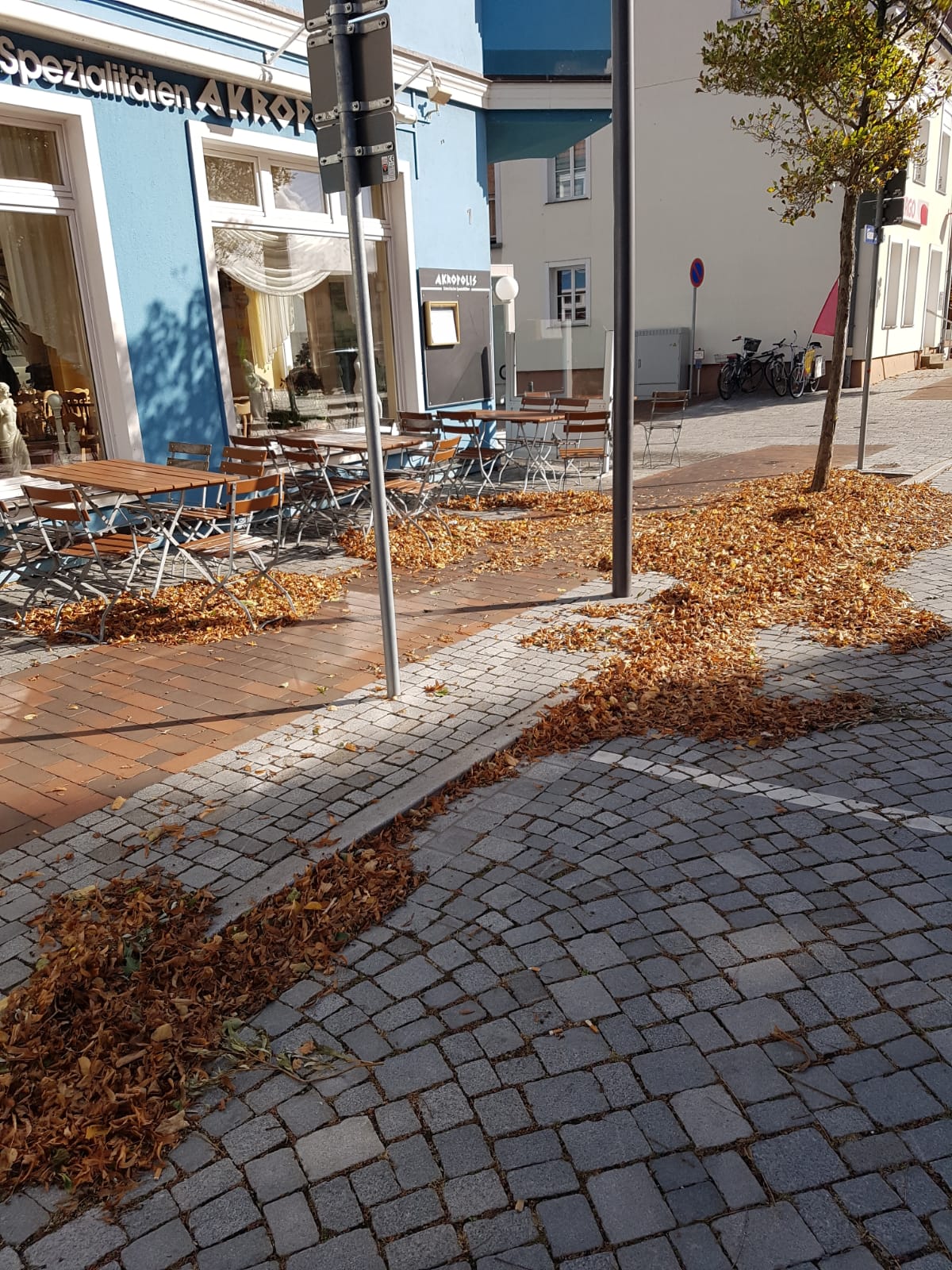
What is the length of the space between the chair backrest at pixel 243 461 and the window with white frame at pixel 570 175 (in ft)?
73.2

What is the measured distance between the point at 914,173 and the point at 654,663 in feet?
86.9

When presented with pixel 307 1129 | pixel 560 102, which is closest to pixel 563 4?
pixel 560 102

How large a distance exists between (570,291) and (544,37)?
54.5ft

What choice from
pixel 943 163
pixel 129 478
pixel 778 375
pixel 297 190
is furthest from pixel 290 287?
pixel 943 163

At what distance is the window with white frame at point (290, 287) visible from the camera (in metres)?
9.62

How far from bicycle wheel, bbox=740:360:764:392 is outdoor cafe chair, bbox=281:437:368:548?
1707 cm

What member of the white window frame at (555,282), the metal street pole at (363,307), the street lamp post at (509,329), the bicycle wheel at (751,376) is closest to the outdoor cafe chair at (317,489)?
the metal street pole at (363,307)

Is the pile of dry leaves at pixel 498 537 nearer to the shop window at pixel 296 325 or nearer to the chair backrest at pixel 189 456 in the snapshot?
the chair backrest at pixel 189 456

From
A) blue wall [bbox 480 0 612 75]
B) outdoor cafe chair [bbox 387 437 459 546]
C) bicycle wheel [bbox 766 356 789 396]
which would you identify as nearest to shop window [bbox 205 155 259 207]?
outdoor cafe chair [bbox 387 437 459 546]

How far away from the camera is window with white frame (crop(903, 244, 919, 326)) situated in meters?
27.8

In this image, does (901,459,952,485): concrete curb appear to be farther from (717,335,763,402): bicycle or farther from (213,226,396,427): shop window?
(717,335,763,402): bicycle

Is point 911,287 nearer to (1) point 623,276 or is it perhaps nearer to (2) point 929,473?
(2) point 929,473

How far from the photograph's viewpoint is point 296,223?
10.5m

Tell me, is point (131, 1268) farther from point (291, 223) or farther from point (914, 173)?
point (914, 173)
